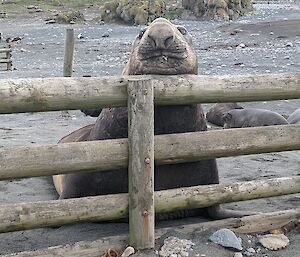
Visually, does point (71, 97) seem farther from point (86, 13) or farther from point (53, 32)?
point (86, 13)

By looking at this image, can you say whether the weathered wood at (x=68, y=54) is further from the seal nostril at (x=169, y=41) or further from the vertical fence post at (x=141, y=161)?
the vertical fence post at (x=141, y=161)

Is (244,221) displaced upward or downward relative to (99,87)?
downward

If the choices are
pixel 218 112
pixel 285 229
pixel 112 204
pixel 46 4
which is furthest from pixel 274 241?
pixel 46 4

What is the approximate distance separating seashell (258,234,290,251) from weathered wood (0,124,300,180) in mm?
578

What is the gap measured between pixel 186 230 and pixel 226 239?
0.91 feet

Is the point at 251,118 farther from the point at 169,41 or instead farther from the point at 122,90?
the point at 122,90

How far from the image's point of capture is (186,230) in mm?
4188

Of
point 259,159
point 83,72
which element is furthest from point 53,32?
point 259,159

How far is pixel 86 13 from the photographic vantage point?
46906mm

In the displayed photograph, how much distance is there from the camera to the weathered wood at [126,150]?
3.66m

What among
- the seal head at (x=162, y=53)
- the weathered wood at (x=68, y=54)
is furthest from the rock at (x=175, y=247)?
the weathered wood at (x=68, y=54)

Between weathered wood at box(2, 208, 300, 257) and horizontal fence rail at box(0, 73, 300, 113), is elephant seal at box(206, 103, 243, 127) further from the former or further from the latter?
horizontal fence rail at box(0, 73, 300, 113)

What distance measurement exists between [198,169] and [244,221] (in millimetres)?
603

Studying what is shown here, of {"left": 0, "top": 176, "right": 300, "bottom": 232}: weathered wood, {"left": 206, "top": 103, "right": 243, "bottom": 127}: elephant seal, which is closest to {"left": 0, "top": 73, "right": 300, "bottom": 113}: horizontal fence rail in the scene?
{"left": 0, "top": 176, "right": 300, "bottom": 232}: weathered wood
